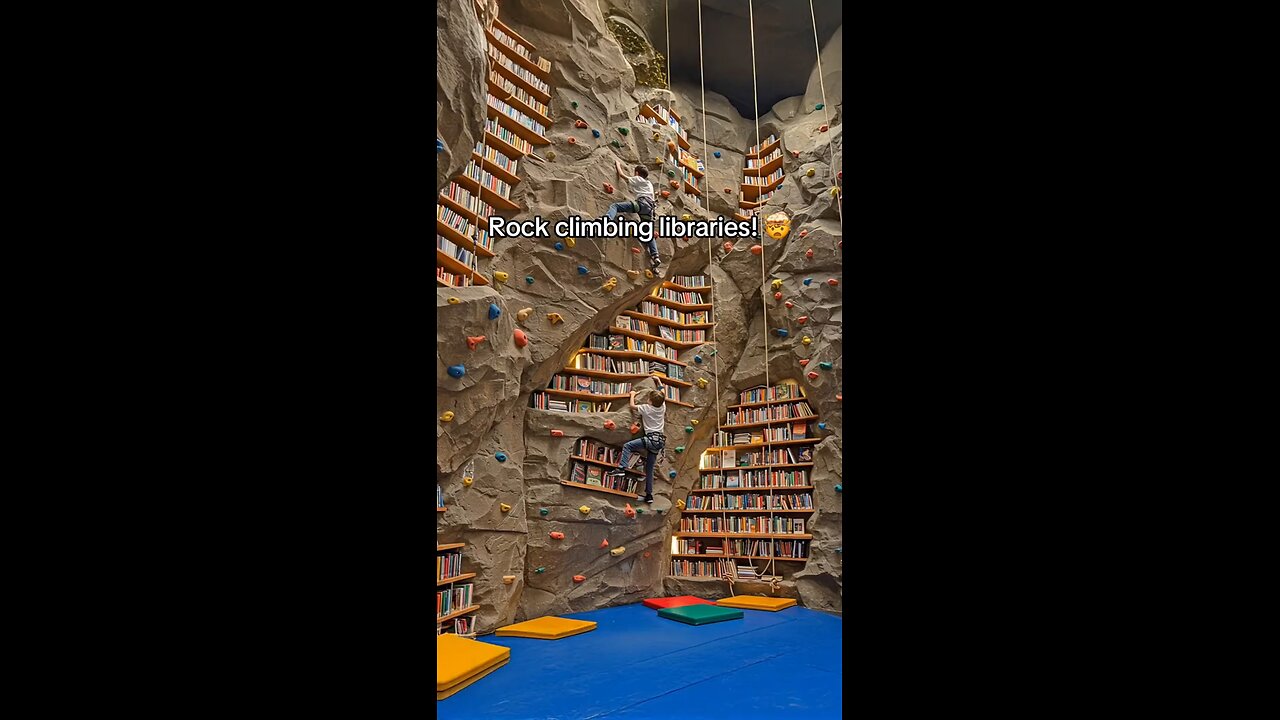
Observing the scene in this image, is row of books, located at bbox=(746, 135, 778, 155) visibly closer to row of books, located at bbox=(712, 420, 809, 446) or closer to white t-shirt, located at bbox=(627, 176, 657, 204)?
white t-shirt, located at bbox=(627, 176, 657, 204)

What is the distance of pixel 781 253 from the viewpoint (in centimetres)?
839

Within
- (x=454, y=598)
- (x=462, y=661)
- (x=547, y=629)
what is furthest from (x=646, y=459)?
(x=462, y=661)

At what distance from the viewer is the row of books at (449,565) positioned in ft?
17.1

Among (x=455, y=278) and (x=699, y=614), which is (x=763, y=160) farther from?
(x=699, y=614)

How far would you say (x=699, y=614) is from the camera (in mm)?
6000

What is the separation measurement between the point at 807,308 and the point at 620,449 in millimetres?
2918

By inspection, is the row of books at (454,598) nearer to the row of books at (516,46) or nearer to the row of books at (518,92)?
the row of books at (518,92)

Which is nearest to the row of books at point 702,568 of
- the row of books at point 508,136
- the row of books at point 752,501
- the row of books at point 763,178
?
the row of books at point 752,501

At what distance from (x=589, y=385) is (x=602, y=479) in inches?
41.7

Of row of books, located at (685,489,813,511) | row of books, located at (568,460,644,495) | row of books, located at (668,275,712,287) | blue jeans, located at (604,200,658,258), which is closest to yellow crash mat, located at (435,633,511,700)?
row of books, located at (568,460,644,495)

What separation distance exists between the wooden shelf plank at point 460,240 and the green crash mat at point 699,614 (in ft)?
12.8

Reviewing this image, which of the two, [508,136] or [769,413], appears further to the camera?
[769,413]

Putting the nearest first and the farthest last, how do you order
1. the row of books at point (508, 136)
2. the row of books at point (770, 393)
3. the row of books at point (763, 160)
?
1. the row of books at point (508, 136)
2. the row of books at point (770, 393)
3. the row of books at point (763, 160)
